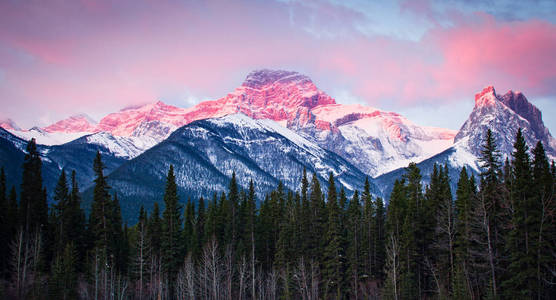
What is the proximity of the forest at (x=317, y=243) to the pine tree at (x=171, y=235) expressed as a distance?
193mm

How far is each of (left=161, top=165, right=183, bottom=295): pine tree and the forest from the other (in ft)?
0.63

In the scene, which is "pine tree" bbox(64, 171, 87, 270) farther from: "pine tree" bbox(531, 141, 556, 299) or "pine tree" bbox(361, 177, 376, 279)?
"pine tree" bbox(531, 141, 556, 299)

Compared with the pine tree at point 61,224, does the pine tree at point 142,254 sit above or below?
below

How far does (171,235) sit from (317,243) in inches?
967

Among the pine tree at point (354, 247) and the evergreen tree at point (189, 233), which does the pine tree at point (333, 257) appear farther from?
the evergreen tree at point (189, 233)

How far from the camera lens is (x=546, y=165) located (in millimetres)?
57562

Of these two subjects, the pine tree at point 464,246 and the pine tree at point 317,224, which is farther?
the pine tree at point 317,224

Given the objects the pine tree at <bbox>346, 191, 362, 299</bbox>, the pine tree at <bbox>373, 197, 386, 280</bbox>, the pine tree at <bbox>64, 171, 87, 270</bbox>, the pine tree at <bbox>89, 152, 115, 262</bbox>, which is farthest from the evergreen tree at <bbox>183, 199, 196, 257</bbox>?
the pine tree at <bbox>373, 197, 386, 280</bbox>

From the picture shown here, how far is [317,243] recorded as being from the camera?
86250 mm

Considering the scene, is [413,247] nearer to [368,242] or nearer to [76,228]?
[368,242]

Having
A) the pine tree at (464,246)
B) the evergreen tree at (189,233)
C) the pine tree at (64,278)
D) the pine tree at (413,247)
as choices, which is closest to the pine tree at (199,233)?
the evergreen tree at (189,233)

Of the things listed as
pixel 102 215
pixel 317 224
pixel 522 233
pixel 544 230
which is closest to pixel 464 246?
pixel 522 233

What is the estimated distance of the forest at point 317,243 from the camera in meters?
54.9

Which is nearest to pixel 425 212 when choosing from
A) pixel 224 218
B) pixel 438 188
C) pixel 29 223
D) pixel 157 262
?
pixel 438 188
